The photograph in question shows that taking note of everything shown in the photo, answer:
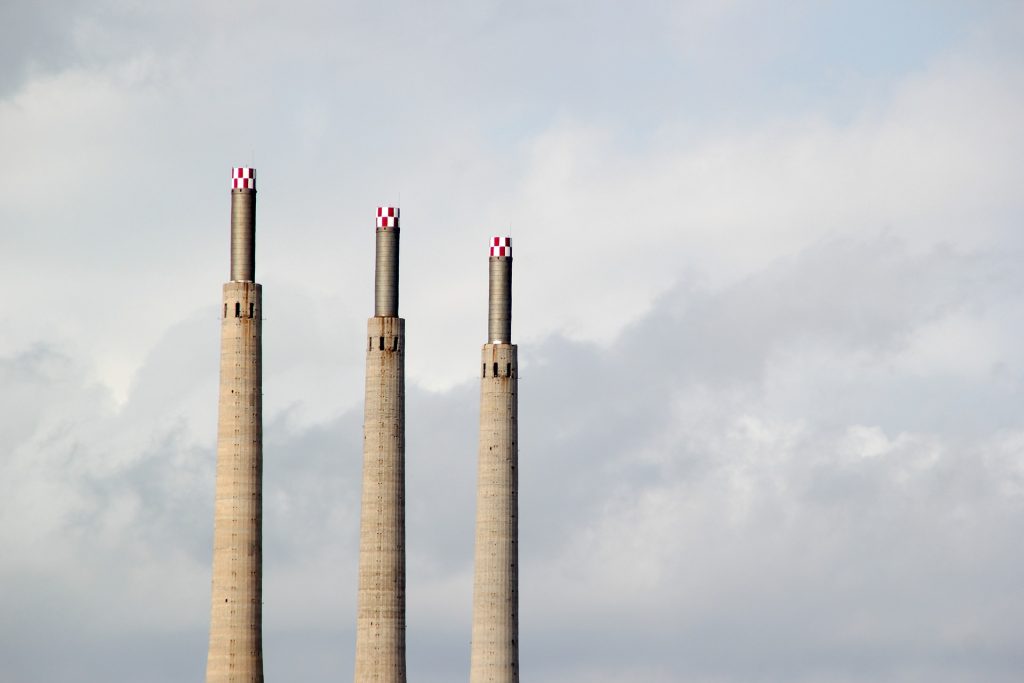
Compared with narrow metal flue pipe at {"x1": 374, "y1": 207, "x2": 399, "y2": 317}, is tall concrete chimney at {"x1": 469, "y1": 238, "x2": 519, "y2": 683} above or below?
below

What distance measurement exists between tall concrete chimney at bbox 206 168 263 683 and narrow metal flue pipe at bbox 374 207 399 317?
676cm

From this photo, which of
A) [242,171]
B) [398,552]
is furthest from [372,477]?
[242,171]

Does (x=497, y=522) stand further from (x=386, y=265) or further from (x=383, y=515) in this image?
(x=386, y=265)

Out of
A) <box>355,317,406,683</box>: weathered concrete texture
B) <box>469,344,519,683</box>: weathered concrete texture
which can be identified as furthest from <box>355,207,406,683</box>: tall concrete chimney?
<box>469,344,519,683</box>: weathered concrete texture

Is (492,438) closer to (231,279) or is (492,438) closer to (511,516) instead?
(511,516)

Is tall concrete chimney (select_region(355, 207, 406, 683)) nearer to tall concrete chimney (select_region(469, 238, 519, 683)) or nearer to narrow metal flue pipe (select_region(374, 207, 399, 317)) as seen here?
narrow metal flue pipe (select_region(374, 207, 399, 317))

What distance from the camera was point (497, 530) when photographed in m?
115

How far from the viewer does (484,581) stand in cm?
11488

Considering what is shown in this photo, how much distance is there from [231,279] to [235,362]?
3.49 meters

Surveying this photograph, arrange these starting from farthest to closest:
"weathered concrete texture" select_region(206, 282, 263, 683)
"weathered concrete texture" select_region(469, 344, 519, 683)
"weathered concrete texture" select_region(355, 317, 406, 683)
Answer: "weathered concrete texture" select_region(469, 344, 519, 683), "weathered concrete texture" select_region(355, 317, 406, 683), "weathered concrete texture" select_region(206, 282, 263, 683)

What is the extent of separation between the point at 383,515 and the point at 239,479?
7152mm

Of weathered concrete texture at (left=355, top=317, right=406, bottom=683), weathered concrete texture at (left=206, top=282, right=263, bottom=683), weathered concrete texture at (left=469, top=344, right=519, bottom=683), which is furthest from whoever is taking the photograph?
weathered concrete texture at (left=469, top=344, right=519, bottom=683)

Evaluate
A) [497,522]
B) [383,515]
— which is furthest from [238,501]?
[497,522]

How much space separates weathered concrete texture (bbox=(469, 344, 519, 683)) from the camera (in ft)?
375
